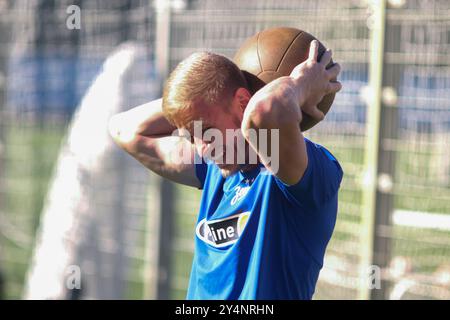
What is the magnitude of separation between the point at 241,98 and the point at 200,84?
152mm

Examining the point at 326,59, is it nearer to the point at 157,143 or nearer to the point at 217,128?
the point at 217,128

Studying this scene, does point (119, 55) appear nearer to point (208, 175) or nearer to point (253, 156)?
point (208, 175)

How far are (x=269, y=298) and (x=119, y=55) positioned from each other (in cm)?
360

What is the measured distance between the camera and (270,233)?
2803mm

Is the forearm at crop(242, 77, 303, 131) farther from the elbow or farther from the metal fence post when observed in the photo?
the metal fence post

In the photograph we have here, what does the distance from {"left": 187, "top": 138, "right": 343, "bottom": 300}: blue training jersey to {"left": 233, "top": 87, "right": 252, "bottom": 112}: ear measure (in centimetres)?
26

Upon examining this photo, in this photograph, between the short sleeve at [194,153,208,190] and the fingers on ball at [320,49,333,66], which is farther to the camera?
the short sleeve at [194,153,208,190]

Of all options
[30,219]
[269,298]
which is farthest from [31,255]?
[269,298]

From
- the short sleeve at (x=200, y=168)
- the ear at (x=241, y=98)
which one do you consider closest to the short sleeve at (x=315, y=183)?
the ear at (x=241, y=98)

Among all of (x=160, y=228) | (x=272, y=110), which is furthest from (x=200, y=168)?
(x=160, y=228)

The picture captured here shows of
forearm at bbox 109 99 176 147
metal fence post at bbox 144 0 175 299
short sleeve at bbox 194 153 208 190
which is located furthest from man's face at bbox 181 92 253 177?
metal fence post at bbox 144 0 175 299

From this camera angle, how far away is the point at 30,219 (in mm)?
7039

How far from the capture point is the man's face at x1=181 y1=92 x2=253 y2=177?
8.77ft

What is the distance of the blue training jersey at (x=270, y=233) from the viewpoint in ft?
8.93
